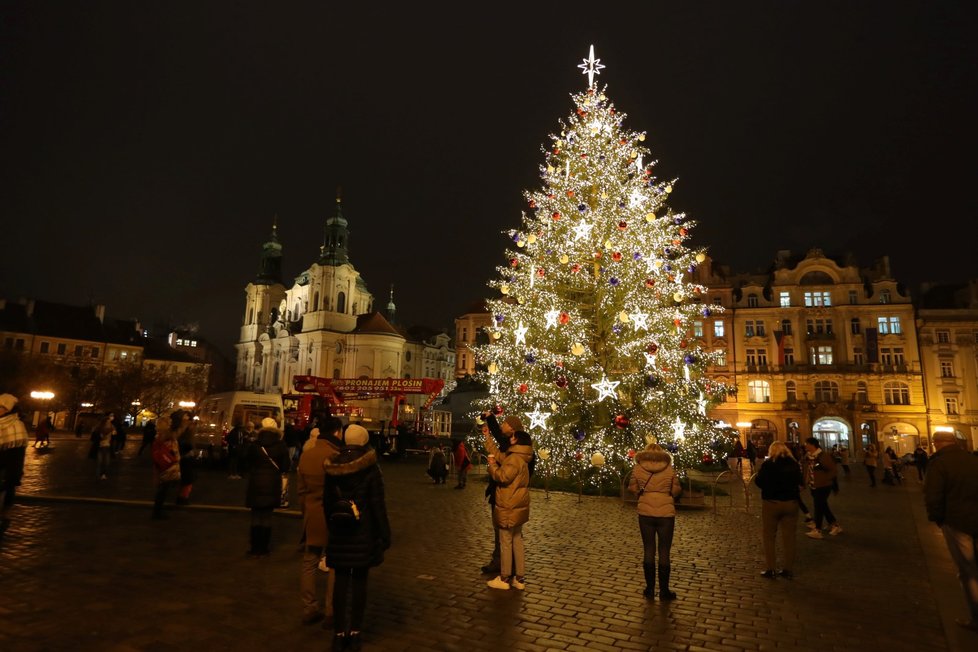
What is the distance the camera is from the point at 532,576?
7.88 metres

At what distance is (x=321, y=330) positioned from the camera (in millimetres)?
86438

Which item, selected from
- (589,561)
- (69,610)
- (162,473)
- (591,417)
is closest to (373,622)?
(69,610)

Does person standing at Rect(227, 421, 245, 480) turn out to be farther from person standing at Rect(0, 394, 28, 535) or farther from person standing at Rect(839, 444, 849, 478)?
person standing at Rect(839, 444, 849, 478)

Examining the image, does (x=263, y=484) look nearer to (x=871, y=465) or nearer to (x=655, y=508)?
(x=655, y=508)

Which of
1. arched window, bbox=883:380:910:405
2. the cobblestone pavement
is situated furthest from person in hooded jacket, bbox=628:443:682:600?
arched window, bbox=883:380:910:405

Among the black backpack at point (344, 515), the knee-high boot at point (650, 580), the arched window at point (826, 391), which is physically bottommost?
the knee-high boot at point (650, 580)

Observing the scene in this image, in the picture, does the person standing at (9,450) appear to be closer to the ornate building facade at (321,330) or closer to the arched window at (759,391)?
the arched window at (759,391)

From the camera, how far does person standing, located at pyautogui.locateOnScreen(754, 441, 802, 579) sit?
809 cm

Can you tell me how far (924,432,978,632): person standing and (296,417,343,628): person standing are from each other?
628cm

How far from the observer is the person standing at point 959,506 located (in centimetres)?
636

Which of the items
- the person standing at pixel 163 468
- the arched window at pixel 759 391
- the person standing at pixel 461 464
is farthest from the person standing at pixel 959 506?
the arched window at pixel 759 391

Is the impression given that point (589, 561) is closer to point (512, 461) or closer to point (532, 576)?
point (532, 576)

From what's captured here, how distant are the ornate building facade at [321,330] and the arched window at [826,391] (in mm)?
50655

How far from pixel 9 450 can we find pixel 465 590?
6838mm
